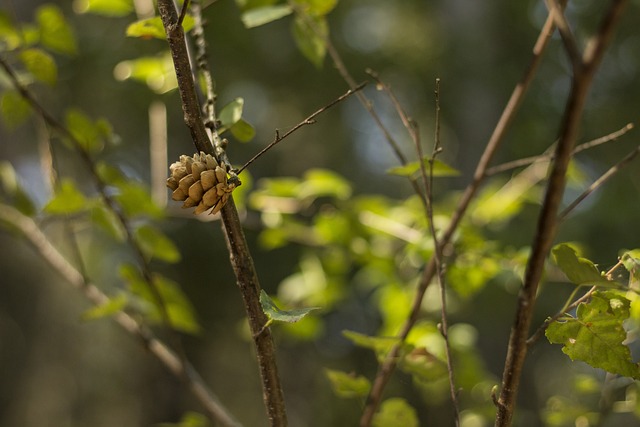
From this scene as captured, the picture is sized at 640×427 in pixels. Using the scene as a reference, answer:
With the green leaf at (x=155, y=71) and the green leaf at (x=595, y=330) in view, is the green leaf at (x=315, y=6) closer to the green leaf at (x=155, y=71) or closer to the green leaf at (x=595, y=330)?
the green leaf at (x=155, y=71)

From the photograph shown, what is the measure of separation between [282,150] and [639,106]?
1.47 meters

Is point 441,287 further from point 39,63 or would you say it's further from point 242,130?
point 39,63

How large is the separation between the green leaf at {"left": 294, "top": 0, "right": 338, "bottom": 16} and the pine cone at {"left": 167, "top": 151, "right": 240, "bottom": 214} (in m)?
0.35

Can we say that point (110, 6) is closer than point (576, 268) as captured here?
No

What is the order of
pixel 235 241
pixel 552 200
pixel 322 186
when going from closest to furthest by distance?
pixel 552 200 < pixel 235 241 < pixel 322 186

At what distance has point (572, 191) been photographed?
159 cm

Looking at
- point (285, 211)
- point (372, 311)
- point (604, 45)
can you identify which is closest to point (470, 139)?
point (372, 311)

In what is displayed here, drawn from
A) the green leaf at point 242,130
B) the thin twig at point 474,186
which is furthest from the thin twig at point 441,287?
the green leaf at point 242,130

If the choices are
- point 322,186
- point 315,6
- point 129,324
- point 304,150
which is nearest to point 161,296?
point 129,324

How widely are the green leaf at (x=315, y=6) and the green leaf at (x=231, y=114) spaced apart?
0.22 meters

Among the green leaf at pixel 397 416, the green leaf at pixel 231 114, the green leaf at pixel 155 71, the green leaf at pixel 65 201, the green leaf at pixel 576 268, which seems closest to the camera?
the green leaf at pixel 576 268

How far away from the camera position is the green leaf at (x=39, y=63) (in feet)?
2.30

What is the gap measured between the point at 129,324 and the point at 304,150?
2144 millimetres

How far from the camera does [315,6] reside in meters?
0.65
